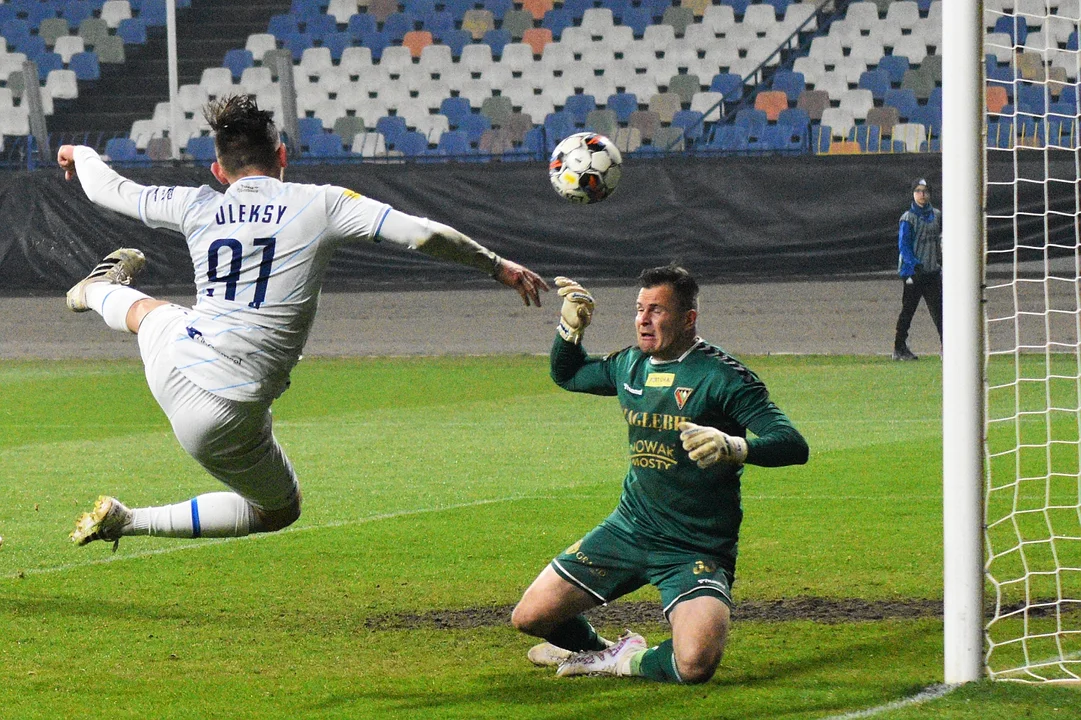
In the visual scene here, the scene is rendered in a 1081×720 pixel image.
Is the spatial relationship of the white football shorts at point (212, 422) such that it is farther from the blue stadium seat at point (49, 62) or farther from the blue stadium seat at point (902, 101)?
the blue stadium seat at point (49, 62)

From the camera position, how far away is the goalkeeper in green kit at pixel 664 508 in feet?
17.8

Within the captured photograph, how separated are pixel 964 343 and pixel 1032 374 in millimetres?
11651

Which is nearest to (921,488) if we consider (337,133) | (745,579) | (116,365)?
(745,579)

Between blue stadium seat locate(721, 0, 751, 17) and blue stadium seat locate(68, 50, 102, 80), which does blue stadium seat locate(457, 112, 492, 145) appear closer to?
blue stadium seat locate(721, 0, 751, 17)

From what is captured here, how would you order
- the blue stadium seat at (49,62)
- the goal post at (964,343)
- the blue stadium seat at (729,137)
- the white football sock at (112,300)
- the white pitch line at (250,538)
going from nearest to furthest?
1. the goal post at (964,343)
2. the white football sock at (112,300)
3. the white pitch line at (250,538)
4. the blue stadium seat at (729,137)
5. the blue stadium seat at (49,62)

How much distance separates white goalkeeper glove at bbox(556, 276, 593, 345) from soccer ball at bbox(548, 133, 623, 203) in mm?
1165

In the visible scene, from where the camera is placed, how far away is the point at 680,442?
216 inches

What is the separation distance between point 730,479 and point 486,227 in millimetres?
14710

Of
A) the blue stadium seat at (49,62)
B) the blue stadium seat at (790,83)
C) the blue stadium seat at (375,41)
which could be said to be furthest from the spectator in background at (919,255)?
the blue stadium seat at (49,62)

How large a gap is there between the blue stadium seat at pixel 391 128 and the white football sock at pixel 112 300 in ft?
61.0

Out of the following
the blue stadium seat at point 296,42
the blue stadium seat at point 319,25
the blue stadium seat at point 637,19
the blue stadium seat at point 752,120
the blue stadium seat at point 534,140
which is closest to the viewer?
the blue stadium seat at point 752,120

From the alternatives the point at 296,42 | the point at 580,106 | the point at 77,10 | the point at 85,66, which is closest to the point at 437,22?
the point at 296,42

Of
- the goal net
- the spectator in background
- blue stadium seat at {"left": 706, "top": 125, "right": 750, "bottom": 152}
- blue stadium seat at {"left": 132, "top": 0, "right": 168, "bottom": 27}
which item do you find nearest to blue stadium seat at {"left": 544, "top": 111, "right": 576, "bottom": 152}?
blue stadium seat at {"left": 706, "top": 125, "right": 750, "bottom": 152}

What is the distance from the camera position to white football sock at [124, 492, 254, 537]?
6.24m
